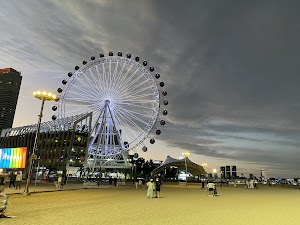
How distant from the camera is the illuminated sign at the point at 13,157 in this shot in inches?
2749

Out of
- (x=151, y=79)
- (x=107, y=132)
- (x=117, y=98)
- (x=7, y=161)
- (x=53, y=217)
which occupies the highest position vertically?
(x=151, y=79)

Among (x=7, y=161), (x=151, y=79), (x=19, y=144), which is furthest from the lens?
(x=19, y=144)

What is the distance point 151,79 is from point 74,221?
41743 mm

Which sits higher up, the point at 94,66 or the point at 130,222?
the point at 94,66

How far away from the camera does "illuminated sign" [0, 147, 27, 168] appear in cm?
6981

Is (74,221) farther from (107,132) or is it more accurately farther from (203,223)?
(107,132)

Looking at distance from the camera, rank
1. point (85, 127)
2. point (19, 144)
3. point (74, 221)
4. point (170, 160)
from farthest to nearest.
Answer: point (19, 144), point (85, 127), point (170, 160), point (74, 221)

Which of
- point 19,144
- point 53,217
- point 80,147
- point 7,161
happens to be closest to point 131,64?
point 53,217

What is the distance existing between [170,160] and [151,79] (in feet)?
200

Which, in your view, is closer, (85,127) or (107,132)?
(107,132)

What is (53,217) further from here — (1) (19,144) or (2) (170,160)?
(1) (19,144)

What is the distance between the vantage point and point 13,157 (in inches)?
2864

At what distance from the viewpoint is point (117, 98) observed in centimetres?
5284

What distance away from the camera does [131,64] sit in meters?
51.7
